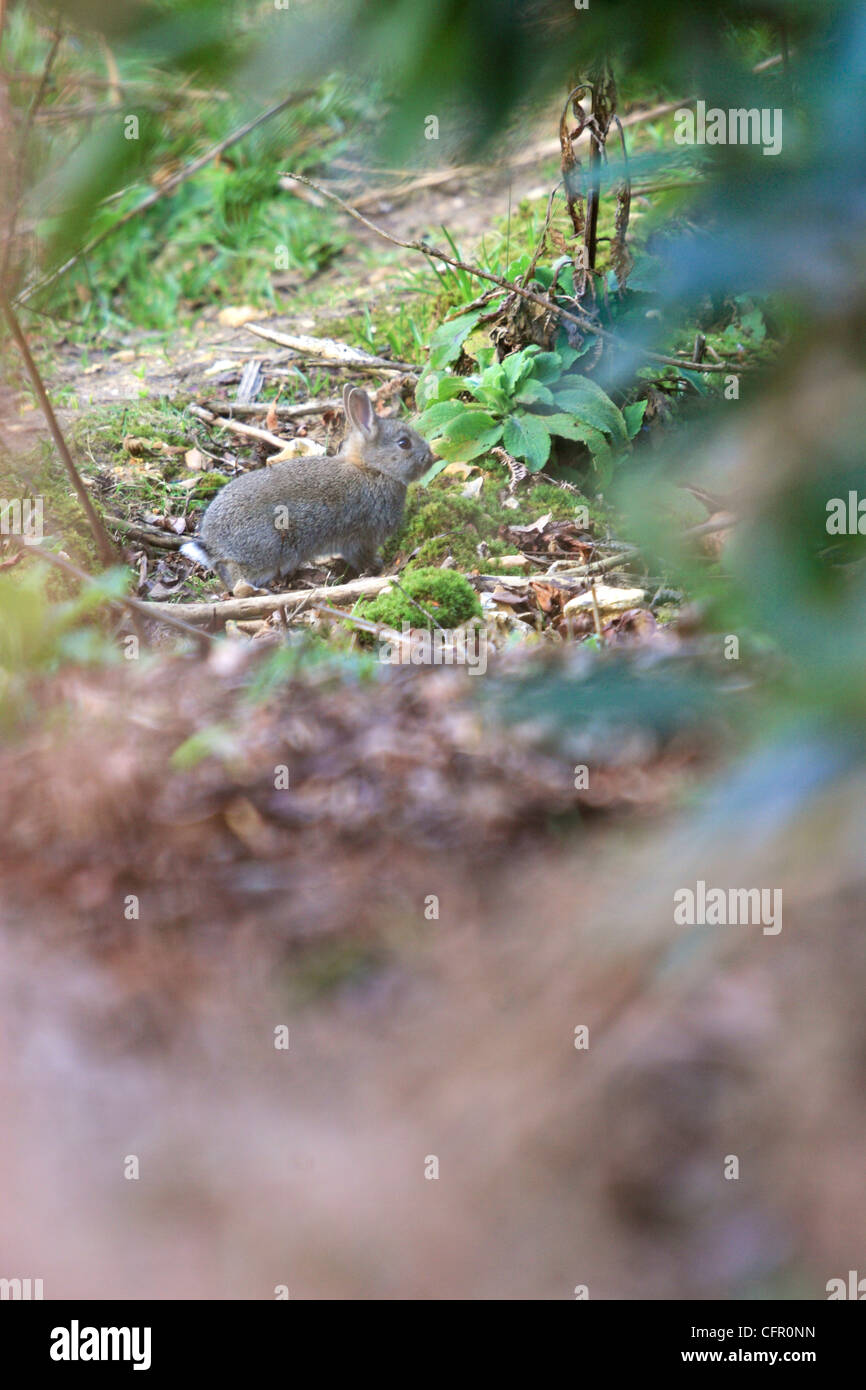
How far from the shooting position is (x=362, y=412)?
6.75m

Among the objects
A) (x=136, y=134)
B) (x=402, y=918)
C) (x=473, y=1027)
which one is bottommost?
(x=473, y=1027)

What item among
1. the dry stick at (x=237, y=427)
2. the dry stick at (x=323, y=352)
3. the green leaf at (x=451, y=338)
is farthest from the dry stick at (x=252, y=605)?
the dry stick at (x=323, y=352)

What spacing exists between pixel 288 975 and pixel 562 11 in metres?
1.98

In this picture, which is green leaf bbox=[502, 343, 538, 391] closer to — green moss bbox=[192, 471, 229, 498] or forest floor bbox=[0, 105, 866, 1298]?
green moss bbox=[192, 471, 229, 498]

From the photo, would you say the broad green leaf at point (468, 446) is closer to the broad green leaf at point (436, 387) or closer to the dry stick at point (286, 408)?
the broad green leaf at point (436, 387)

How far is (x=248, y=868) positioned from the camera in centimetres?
302

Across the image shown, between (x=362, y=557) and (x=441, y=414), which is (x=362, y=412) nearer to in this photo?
(x=441, y=414)

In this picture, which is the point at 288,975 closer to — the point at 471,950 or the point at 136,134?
the point at 471,950

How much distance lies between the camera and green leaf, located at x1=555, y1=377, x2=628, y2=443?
19.4 feet

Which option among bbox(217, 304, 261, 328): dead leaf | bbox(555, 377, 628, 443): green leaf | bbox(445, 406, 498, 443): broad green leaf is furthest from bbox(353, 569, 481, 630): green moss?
bbox(217, 304, 261, 328): dead leaf

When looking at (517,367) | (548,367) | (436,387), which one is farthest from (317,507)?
(548,367)

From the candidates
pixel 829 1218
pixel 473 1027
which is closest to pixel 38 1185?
pixel 473 1027

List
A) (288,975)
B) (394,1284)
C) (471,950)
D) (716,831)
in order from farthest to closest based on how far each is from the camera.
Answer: (288,975) → (471,950) → (394,1284) → (716,831)

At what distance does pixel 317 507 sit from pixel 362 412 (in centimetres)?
71
